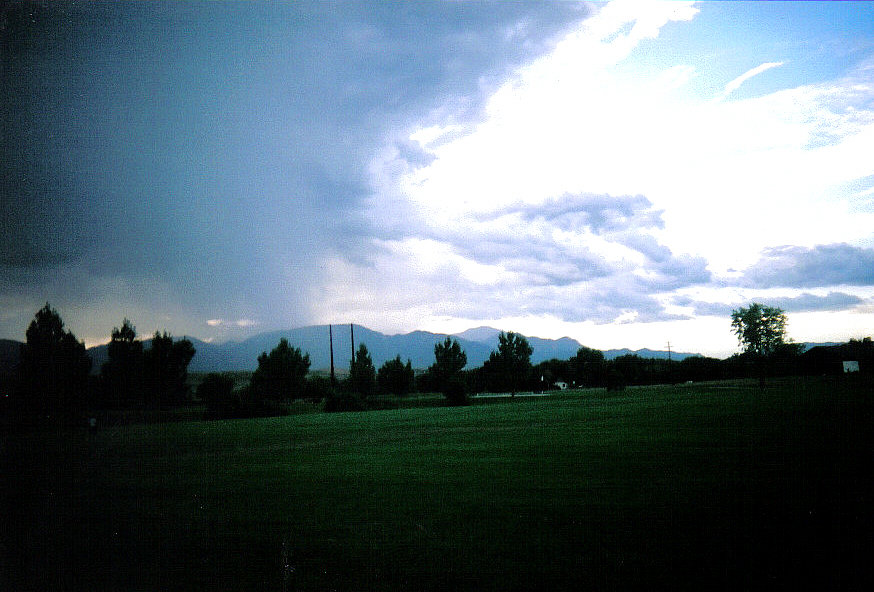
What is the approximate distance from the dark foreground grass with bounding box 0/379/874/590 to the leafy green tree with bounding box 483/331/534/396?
205 feet

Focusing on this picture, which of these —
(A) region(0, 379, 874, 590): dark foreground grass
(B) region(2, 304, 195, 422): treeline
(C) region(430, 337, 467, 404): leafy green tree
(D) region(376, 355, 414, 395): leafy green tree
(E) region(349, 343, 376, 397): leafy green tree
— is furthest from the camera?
(C) region(430, 337, 467, 404): leafy green tree

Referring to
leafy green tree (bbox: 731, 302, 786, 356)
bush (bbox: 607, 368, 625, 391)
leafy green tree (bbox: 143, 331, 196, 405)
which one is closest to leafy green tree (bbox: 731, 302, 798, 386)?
leafy green tree (bbox: 731, 302, 786, 356)

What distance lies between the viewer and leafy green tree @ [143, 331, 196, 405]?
29.9 metres

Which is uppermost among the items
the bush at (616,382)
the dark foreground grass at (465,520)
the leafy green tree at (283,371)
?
the leafy green tree at (283,371)

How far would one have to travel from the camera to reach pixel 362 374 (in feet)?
214

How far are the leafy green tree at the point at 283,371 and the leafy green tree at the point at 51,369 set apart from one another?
28.0m

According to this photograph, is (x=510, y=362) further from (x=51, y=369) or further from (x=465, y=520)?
(x=465, y=520)

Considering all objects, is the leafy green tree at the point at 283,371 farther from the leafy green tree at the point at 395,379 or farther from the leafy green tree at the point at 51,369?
the leafy green tree at the point at 51,369

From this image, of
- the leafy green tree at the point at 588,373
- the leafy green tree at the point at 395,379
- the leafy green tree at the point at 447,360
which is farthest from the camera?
the leafy green tree at the point at 588,373

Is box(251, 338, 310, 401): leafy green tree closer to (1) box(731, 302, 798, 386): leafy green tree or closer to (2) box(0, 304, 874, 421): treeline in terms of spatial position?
(2) box(0, 304, 874, 421): treeline

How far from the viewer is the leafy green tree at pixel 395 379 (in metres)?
70.4

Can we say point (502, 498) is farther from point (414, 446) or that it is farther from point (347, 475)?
point (414, 446)

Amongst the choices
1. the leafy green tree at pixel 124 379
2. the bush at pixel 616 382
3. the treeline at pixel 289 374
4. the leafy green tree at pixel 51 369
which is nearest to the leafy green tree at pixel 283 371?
the treeline at pixel 289 374

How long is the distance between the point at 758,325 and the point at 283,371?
46.4m
